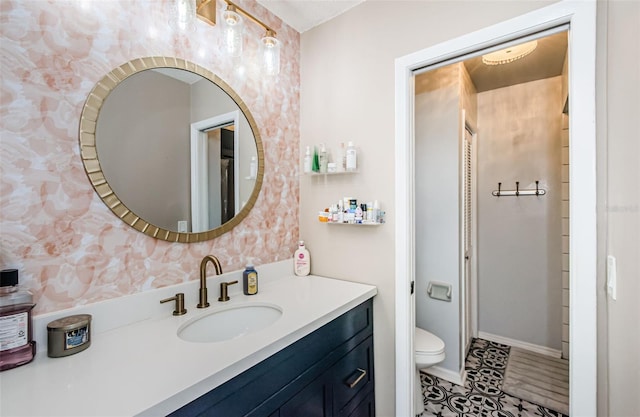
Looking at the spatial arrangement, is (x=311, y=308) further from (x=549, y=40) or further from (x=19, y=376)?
(x=549, y=40)

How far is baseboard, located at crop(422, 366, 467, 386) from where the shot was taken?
2.18m

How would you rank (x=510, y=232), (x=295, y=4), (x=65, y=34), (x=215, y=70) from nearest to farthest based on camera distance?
(x=65, y=34) → (x=215, y=70) → (x=295, y=4) → (x=510, y=232)

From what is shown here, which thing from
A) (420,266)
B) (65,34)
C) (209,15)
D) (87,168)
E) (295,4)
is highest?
(295,4)

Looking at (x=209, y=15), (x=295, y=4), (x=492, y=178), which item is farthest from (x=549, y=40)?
(x=209, y=15)

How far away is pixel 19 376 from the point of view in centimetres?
74

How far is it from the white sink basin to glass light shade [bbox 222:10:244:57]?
119cm

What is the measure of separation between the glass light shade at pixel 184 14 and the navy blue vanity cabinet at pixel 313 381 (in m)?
1.30

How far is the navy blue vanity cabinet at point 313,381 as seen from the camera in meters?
0.81

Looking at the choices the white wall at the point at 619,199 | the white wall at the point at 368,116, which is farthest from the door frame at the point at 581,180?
the white wall at the point at 368,116

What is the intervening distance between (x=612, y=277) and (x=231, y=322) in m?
Result: 1.35

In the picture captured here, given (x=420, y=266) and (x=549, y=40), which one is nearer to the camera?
(x=549, y=40)

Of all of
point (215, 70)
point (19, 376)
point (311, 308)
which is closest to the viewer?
point (19, 376)

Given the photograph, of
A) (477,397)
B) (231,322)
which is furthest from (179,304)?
(477,397)

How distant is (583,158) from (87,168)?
5.72 ft
